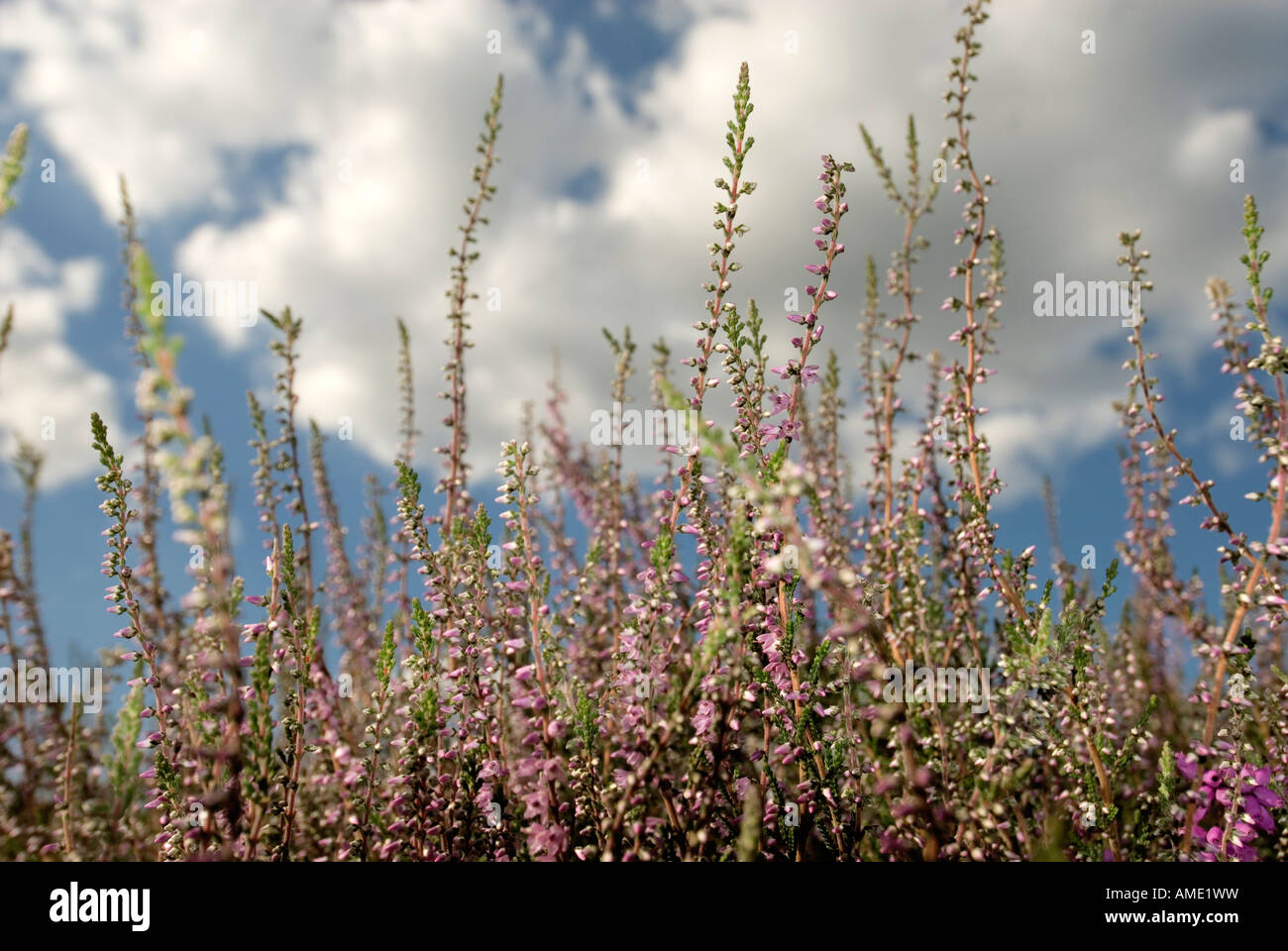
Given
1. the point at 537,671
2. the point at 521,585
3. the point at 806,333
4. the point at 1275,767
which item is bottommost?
the point at 1275,767

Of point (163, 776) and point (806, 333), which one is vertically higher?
point (806, 333)

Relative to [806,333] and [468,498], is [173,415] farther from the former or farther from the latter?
[468,498]

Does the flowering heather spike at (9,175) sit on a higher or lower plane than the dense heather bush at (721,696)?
higher

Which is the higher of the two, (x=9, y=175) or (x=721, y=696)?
(x=9, y=175)

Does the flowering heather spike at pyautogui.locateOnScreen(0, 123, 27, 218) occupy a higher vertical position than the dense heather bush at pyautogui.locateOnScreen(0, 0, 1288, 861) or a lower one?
Answer: higher

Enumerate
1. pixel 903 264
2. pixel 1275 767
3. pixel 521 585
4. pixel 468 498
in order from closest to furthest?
pixel 521 585 < pixel 1275 767 < pixel 468 498 < pixel 903 264

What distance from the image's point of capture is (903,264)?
569 centimetres
